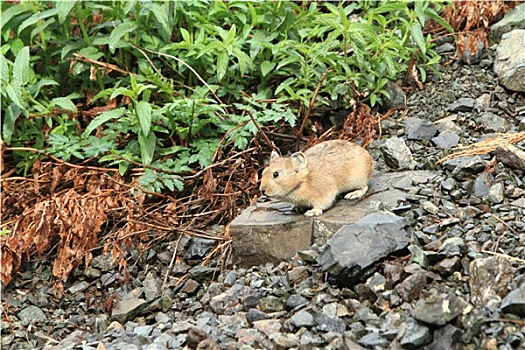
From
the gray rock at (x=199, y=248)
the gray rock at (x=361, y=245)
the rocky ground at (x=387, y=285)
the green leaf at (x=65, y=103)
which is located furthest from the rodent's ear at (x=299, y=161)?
the green leaf at (x=65, y=103)

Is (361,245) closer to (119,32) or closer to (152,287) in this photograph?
(152,287)

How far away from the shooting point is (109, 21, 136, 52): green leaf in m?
6.80

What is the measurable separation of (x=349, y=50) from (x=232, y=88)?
126 centimetres

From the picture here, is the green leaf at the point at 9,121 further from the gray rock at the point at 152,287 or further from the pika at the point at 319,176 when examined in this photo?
the pika at the point at 319,176

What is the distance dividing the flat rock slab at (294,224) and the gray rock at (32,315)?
5.52 feet

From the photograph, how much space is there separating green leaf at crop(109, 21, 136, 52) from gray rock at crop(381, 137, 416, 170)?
2.66m

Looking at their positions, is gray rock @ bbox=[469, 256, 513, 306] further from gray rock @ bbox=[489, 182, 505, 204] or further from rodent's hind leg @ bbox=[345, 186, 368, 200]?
rodent's hind leg @ bbox=[345, 186, 368, 200]

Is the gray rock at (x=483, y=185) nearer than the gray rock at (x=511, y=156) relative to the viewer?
Yes

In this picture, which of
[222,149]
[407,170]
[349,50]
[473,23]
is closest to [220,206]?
[222,149]

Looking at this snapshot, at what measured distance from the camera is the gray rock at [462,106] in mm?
6785

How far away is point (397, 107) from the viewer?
704 centimetres

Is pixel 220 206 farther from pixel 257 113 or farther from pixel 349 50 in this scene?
pixel 349 50

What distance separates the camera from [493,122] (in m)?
6.51

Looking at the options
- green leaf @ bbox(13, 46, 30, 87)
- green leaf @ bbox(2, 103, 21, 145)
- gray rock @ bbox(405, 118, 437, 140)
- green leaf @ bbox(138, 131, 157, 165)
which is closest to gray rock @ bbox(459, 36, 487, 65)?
gray rock @ bbox(405, 118, 437, 140)
